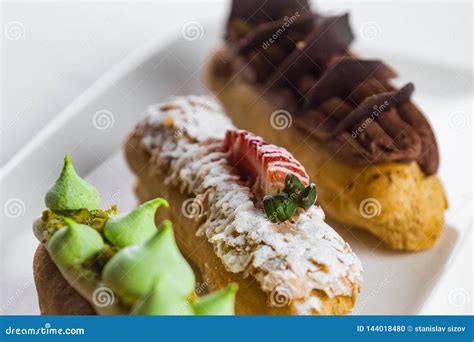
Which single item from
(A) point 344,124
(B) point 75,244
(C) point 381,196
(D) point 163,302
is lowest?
(B) point 75,244

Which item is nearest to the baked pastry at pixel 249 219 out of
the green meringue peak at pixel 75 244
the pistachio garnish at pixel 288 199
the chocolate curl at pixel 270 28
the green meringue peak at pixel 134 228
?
the pistachio garnish at pixel 288 199

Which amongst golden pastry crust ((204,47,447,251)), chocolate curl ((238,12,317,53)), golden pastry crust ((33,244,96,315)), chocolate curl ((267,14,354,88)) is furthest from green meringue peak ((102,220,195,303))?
chocolate curl ((238,12,317,53))

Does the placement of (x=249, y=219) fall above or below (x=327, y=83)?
below

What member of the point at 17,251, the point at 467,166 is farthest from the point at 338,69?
the point at 17,251

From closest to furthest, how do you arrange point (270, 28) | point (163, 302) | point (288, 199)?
point (163, 302) → point (288, 199) → point (270, 28)

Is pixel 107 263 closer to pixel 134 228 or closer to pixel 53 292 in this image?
pixel 134 228

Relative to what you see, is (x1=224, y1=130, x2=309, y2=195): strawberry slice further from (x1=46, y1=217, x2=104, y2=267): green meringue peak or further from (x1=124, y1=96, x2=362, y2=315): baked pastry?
(x1=46, y1=217, x2=104, y2=267): green meringue peak

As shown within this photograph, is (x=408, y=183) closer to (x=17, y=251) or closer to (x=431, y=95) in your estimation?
(x=431, y=95)

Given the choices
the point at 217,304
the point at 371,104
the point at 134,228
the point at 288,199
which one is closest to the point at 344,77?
the point at 371,104
